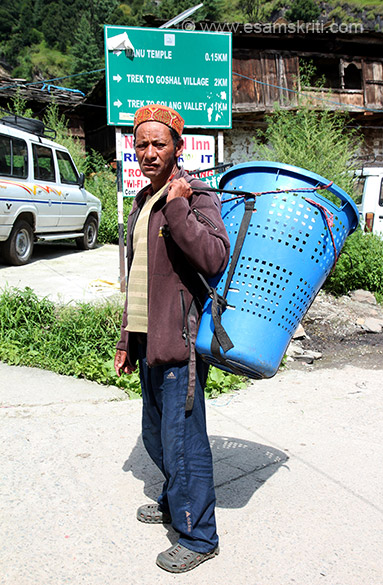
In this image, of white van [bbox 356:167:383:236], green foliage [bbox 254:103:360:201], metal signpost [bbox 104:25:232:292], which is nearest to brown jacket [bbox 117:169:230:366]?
metal signpost [bbox 104:25:232:292]

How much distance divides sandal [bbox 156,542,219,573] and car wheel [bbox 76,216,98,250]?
29.5ft

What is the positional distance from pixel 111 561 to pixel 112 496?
53 cm

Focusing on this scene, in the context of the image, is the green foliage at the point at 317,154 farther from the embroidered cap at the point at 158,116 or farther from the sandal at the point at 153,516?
the sandal at the point at 153,516

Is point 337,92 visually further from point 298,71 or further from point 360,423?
point 360,423

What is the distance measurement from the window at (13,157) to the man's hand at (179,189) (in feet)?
22.3

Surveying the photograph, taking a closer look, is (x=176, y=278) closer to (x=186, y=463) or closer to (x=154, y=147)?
(x=154, y=147)

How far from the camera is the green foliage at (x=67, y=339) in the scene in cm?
454

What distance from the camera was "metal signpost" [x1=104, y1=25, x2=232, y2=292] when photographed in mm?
6703

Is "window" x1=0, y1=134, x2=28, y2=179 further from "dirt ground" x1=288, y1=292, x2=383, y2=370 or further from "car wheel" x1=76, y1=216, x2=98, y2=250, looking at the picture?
"dirt ground" x1=288, y1=292, x2=383, y2=370

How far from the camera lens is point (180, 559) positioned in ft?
7.11

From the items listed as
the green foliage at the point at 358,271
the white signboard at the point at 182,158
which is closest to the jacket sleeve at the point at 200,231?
the white signboard at the point at 182,158

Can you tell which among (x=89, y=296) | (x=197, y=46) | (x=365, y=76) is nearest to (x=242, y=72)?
(x=365, y=76)

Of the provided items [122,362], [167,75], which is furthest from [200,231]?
[167,75]

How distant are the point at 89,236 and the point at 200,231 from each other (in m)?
9.37
